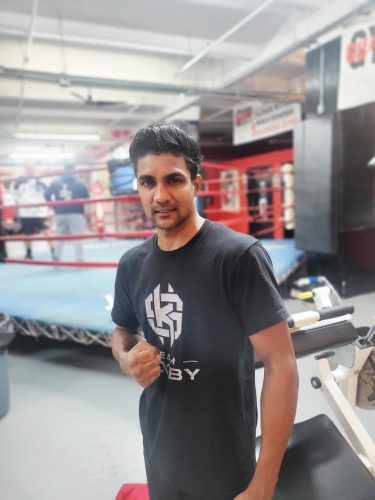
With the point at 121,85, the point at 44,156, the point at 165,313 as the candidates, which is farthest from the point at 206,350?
the point at 44,156

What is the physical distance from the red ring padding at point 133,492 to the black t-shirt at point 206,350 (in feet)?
2.31

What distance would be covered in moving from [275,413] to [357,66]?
410 centimetres

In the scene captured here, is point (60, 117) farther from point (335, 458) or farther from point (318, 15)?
point (335, 458)

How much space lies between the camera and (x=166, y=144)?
2.67ft

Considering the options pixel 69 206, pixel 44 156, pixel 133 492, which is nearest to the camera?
pixel 133 492

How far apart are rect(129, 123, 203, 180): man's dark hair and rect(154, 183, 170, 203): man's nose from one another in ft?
0.26

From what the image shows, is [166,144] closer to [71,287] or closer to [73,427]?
[73,427]

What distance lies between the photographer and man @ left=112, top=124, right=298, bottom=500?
74 centimetres

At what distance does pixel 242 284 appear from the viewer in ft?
2.49

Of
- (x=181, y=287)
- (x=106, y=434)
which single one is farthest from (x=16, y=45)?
(x=181, y=287)

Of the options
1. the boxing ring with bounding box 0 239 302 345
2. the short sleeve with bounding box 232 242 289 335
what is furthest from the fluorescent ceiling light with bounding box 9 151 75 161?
the short sleeve with bounding box 232 242 289 335

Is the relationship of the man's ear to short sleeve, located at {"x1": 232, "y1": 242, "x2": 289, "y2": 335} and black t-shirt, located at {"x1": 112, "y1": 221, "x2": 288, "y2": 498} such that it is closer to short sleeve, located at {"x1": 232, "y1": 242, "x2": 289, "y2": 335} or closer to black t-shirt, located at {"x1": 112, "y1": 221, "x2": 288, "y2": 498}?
black t-shirt, located at {"x1": 112, "y1": 221, "x2": 288, "y2": 498}

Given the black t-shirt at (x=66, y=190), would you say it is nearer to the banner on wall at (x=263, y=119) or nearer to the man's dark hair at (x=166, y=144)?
the man's dark hair at (x=166, y=144)

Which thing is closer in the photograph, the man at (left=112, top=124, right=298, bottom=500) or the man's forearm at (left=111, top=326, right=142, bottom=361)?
the man at (left=112, top=124, right=298, bottom=500)
